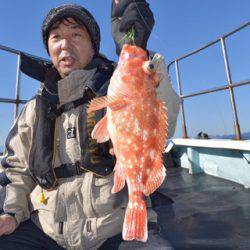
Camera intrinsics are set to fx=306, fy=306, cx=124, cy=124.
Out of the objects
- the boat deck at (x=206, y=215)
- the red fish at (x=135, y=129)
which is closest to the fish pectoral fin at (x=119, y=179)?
Answer: the red fish at (x=135, y=129)

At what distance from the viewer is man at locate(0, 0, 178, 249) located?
242 centimetres

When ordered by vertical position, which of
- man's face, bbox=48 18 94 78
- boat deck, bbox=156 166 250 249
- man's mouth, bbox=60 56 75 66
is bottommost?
boat deck, bbox=156 166 250 249

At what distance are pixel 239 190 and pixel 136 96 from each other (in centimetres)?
377

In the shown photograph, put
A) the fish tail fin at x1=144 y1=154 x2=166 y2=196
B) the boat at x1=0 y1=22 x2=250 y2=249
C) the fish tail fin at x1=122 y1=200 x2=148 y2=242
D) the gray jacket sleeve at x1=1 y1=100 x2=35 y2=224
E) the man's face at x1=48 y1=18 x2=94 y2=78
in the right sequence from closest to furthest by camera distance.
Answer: the fish tail fin at x1=122 y1=200 x2=148 y2=242, the fish tail fin at x1=144 y1=154 x2=166 y2=196, the gray jacket sleeve at x1=1 y1=100 x2=35 y2=224, the man's face at x1=48 y1=18 x2=94 y2=78, the boat at x1=0 y1=22 x2=250 y2=249

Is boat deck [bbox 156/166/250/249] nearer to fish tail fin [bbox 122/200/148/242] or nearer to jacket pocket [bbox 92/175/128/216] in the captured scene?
jacket pocket [bbox 92/175/128/216]

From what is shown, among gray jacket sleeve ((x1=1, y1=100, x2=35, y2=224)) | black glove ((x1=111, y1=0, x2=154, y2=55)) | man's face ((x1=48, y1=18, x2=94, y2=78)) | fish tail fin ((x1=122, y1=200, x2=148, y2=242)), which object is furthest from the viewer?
man's face ((x1=48, y1=18, x2=94, y2=78))

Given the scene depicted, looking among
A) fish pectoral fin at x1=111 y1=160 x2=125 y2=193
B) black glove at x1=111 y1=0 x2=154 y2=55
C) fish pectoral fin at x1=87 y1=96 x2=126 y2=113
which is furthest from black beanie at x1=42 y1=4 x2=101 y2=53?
fish pectoral fin at x1=111 y1=160 x2=125 y2=193

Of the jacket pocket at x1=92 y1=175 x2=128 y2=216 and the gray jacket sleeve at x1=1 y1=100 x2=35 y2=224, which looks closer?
the jacket pocket at x1=92 y1=175 x2=128 y2=216

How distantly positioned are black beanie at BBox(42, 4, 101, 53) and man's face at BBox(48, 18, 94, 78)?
5cm

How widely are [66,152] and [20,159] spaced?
2.01 feet

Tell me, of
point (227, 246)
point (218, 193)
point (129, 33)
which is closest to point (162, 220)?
point (227, 246)

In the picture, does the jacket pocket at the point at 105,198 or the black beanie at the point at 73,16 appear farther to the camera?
the black beanie at the point at 73,16

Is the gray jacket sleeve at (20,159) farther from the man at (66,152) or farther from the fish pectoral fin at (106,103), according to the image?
the fish pectoral fin at (106,103)

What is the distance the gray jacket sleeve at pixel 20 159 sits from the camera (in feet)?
9.42
